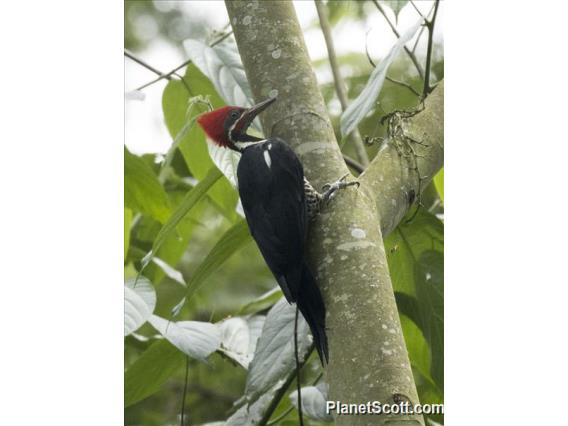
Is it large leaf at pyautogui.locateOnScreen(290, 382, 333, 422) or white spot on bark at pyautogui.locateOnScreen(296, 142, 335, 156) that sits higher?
white spot on bark at pyautogui.locateOnScreen(296, 142, 335, 156)

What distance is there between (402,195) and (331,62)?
1.47 feet

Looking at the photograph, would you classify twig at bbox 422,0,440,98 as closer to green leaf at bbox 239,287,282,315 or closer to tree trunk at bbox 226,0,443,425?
tree trunk at bbox 226,0,443,425

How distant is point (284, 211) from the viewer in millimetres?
1458

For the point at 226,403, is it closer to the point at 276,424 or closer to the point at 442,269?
the point at 276,424

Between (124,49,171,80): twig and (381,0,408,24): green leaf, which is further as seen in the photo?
(124,49,171,80): twig

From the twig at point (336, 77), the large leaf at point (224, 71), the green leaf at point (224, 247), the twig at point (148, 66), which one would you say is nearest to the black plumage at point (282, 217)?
the green leaf at point (224, 247)

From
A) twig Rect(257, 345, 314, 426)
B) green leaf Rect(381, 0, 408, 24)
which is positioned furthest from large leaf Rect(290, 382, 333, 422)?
green leaf Rect(381, 0, 408, 24)

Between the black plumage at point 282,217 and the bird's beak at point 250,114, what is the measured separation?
7cm

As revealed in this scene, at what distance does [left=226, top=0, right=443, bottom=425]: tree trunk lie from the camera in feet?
4.04

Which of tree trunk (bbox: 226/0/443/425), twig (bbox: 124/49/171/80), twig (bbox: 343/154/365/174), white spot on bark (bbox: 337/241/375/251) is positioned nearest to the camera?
tree trunk (bbox: 226/0/443/425)

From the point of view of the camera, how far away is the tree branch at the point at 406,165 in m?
1.49

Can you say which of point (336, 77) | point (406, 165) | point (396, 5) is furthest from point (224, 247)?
point (396, 5)

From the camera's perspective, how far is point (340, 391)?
4.10 feet

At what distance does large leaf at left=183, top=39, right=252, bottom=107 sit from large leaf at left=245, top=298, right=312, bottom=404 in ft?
1.59
